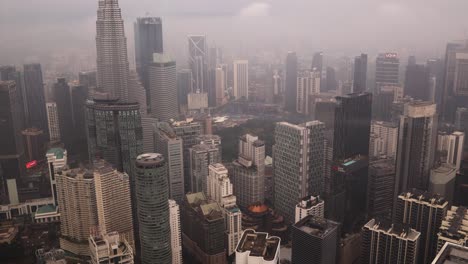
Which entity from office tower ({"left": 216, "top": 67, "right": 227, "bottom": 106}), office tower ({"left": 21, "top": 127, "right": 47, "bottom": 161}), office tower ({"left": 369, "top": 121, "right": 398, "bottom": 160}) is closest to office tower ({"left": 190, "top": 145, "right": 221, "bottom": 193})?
office tower ({"left": 21, "top": 127, "right": 47, "bottom": 161})

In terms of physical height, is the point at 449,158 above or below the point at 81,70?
below

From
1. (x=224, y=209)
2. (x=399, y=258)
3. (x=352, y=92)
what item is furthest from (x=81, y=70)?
(x=399, y=258)

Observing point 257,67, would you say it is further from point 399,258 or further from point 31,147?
point 399,258

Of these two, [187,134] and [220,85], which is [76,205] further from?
[220,85]

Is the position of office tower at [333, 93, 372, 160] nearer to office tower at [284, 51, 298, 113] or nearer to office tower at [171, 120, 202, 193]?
office tower at [284, 51, 298, 113]

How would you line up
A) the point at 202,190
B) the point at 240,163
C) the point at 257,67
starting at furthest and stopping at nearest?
the point at 257,67 < the point at 240,163 < the point at 202,190

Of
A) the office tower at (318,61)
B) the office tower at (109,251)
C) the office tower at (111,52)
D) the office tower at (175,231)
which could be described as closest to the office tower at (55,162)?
the office tower at (111,52)
